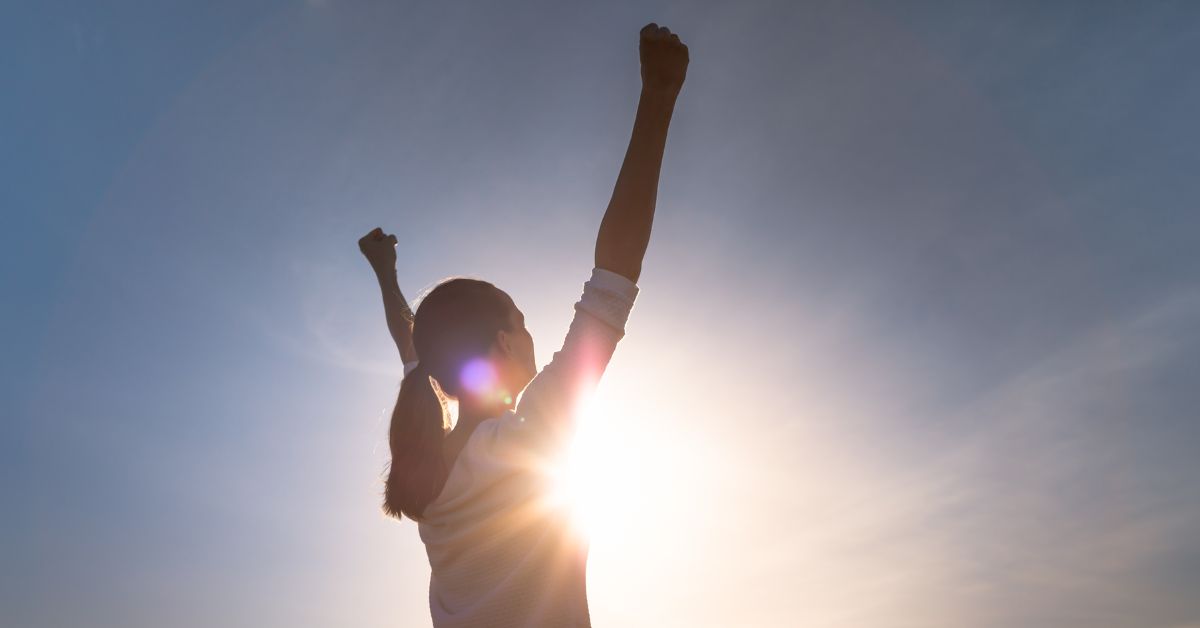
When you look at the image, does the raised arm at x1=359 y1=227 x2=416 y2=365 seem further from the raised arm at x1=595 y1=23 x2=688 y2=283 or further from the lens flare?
the raised arm at x1=595 y1=23 x2=688 y2=283

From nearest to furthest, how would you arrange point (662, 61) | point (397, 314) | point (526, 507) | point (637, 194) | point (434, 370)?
point (637, 194)
point (662, 61)
point (526, 507)
point (434, 370)
point (397, 314)

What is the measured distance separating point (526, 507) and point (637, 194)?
1335 millimetres

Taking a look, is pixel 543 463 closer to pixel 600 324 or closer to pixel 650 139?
pixel 600 324

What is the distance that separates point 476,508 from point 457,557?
298mm

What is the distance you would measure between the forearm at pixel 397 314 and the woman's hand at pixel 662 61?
2839 millimetres

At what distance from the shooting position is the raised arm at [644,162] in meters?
2.70

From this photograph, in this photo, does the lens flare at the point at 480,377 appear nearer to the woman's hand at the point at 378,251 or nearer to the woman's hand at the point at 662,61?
the woman's hand at the point at 662,61

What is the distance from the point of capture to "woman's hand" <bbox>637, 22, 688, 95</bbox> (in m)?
2.86

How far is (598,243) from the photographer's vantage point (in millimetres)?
2812

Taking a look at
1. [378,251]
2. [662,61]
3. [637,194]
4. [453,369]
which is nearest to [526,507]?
[453,369]

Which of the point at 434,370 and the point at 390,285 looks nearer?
A: the point at 434,370

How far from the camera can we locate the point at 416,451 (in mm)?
3443

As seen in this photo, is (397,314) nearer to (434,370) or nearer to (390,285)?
(390,285)

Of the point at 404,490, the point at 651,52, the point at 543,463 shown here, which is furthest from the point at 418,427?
the point at 651,52
